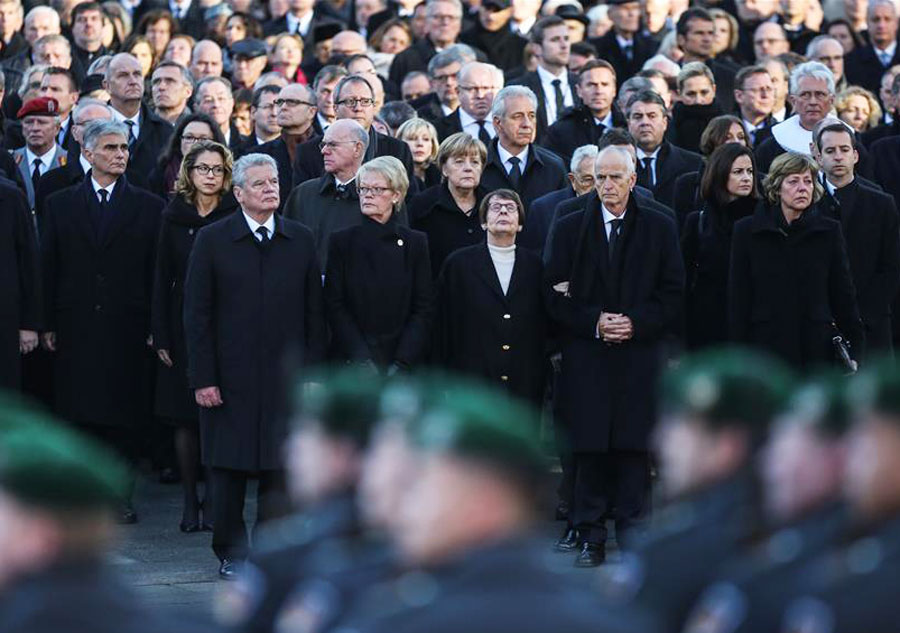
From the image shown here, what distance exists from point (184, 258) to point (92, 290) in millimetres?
781

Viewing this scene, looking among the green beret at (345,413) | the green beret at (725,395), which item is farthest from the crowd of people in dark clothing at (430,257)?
the green beret at (725,395)

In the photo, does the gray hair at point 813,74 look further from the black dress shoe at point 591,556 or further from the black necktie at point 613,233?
the black dress shoe at point 591,556

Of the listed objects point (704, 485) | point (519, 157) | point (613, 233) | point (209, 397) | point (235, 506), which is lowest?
point (235, 506)

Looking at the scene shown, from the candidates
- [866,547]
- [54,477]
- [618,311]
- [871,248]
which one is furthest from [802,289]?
[54,477]

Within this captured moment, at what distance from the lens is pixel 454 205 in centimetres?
1172

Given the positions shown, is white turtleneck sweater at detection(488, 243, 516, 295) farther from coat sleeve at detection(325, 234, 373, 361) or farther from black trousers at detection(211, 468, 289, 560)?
black trousers at detection(211, 468, 289, 560)

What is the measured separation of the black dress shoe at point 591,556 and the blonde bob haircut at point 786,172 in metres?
2.25

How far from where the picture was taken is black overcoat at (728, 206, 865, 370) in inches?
438

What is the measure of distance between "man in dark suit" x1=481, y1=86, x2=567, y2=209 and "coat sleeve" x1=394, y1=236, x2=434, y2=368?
5.54 feet

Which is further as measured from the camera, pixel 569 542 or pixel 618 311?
pixel 569 542

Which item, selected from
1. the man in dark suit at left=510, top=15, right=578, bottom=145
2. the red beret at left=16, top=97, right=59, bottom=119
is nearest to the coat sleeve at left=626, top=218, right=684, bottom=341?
the man in dark suit at left=510, top=15, right=578, bottom=145

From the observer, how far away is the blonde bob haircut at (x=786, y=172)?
11195 mm

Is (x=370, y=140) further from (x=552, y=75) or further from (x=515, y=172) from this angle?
(x=552, y=75)

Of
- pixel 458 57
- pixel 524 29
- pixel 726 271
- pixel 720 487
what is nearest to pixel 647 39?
pixel 524 29
